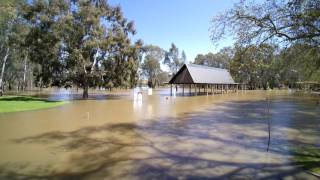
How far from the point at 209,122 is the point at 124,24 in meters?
25.7

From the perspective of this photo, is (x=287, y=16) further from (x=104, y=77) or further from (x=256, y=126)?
(x=104, y=77)

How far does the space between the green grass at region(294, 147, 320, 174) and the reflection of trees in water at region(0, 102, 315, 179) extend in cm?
33

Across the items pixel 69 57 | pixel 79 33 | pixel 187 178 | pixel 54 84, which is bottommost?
pixel 187 178

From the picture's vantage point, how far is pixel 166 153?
9.88 metres

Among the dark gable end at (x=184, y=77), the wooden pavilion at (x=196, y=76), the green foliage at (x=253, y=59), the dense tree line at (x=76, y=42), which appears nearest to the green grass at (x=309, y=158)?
the green foliage at (x=253, y=59)

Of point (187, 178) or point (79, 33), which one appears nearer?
point (187, 178)

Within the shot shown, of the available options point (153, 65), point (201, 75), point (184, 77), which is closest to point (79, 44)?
point (184, 77)

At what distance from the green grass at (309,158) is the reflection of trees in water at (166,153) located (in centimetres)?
33

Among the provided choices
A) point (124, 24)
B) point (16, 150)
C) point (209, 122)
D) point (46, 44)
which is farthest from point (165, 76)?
point (16, 150)

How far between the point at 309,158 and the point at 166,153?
4.19 metres

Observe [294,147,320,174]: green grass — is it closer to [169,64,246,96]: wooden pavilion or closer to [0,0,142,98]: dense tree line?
[0,0,142,98]: dense tree line

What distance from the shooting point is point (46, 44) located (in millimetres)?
33406

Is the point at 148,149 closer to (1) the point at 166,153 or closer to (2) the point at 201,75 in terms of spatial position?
(1) the point at 166,153

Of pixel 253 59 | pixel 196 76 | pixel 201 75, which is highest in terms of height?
pixel 201 75
